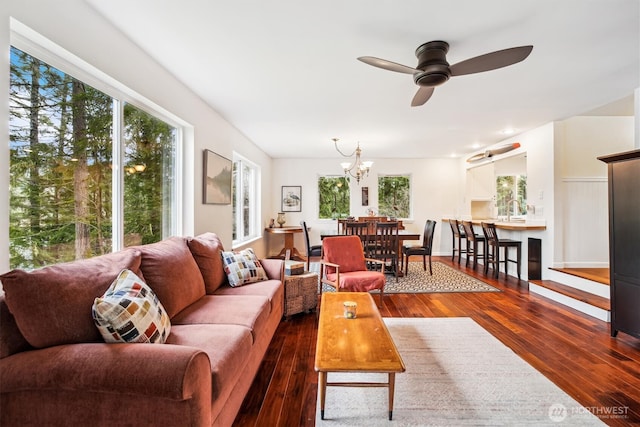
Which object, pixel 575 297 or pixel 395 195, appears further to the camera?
pixel 395 195

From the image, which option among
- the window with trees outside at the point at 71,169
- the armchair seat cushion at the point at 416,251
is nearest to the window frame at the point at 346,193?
the armchair seat cushion at the point at 416,251

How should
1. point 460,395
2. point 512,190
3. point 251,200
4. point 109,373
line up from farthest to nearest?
point 512,190, point 251,200, point 460,395, point 109,373

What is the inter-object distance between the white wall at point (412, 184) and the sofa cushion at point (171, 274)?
197 inches

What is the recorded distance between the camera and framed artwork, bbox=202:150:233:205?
11.6ft

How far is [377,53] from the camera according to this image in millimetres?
2428

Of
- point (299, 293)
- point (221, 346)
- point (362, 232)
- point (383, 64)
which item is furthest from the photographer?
point (362, 232)

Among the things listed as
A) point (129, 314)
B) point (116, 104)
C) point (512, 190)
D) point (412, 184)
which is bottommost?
point (129, 314)

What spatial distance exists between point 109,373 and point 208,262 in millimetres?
1504

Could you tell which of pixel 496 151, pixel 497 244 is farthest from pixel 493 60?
pixel 496 151

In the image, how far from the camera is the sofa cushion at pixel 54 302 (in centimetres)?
121

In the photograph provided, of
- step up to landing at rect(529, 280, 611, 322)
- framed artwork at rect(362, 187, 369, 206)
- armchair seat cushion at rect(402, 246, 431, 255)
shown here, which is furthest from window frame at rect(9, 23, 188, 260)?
framed artwork at rect(362, 187, 369, 206)

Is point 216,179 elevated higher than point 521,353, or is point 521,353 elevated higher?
point 216,179

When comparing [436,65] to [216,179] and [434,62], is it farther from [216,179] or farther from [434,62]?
[216,179]

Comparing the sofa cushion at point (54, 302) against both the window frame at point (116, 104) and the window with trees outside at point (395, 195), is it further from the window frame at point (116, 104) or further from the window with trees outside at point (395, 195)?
the window with trees outside at point (395, 195)
